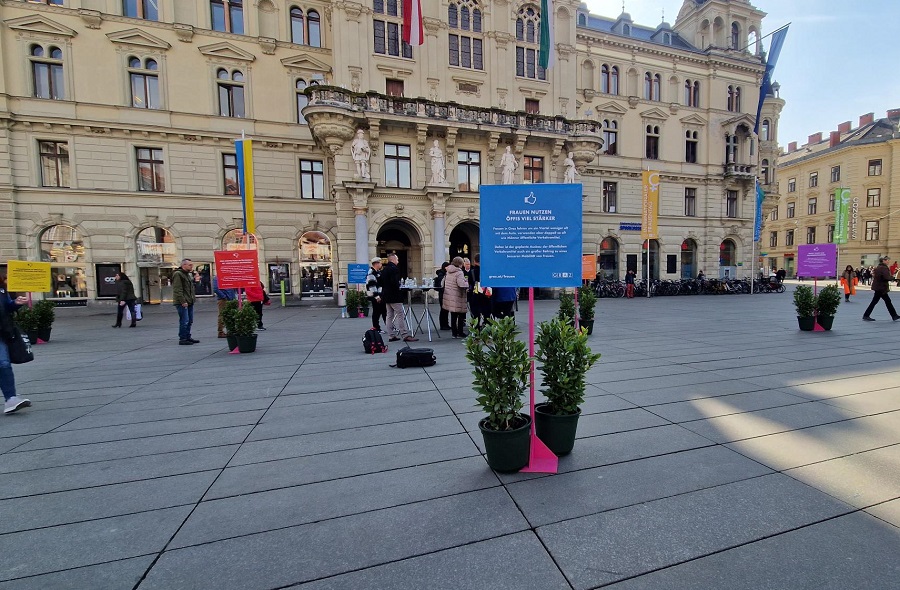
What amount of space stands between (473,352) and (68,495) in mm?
3494

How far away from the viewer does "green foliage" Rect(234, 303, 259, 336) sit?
874 centimetres

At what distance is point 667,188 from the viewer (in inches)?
1204

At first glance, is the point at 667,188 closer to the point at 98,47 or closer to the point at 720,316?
the point at 720,316

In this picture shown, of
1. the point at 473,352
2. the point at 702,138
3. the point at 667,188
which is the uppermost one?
the point at 702,138

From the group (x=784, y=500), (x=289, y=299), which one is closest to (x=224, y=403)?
(x=784, y=500)

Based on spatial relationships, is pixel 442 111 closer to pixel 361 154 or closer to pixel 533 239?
pixel 361 154

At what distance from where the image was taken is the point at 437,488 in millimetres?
3115

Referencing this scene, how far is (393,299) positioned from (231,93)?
20492 millimetres

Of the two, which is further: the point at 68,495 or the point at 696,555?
the point at 68,495

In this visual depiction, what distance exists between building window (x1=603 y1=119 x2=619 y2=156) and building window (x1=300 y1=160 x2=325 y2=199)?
2054cm

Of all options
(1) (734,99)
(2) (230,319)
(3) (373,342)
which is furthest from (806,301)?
(1) (734,99)

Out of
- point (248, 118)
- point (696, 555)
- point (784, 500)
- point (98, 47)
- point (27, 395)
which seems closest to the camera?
point (696, 555)

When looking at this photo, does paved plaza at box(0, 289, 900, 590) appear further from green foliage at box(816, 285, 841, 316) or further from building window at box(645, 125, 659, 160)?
building window at box(645, 125, 659, 160)

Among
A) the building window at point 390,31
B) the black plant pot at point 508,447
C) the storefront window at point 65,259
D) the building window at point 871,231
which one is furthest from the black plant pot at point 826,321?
the building window at point 871,231
